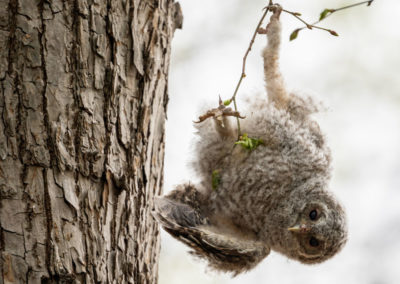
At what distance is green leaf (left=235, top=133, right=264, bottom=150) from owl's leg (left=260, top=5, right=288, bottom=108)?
34cm

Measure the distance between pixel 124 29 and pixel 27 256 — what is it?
1030 millimetres

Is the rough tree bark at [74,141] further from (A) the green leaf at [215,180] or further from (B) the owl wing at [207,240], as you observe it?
(A) the green leaf at [215,180]

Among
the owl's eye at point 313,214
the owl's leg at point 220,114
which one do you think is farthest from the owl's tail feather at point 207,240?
the owl's leg at point 220,114

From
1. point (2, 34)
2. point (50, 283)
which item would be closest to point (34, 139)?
point (2, 34)

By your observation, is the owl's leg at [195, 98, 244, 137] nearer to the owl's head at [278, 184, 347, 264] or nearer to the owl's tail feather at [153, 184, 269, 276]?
the owl's tail feather at [153, 184, 269, 276]

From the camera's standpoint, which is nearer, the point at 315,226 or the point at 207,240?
the point at 207,240

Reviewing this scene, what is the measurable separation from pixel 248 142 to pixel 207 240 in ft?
1.92

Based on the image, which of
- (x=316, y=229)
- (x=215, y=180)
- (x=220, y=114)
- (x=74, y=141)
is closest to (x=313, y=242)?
(x=316, y=229)

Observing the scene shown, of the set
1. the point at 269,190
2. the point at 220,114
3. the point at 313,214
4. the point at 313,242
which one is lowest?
the point at 313,242

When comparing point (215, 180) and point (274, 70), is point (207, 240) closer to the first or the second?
point (215, 180)

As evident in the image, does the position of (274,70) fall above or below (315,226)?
above

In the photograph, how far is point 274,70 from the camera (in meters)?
3.00

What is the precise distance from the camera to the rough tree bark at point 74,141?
1.70 m

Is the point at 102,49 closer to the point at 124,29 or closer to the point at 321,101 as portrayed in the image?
the point at 124,29
